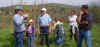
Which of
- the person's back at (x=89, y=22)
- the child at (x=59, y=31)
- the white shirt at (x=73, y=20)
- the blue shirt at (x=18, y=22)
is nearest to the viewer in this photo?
the person's back at (x=89, y=22)

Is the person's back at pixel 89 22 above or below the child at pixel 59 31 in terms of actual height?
above

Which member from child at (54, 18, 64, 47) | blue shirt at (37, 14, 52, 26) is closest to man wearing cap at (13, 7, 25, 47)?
blue shirt at (37, 14, 52, 26)

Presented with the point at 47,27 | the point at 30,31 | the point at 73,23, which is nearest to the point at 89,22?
the point at 47,27

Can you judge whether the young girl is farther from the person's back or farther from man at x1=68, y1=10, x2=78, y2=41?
man at x1=68, y1=10, x2=78, y2=41

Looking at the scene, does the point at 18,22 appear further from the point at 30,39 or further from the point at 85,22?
the point at 85,22

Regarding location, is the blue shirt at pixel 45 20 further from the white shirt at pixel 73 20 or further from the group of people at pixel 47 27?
the white shirt at pixel 73 20

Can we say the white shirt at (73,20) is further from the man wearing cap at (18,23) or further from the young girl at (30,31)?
the man wearing cap at (18,23)

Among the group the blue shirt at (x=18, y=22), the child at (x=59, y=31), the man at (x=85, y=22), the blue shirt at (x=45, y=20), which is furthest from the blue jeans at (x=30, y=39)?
the man at (x=85, y=22)

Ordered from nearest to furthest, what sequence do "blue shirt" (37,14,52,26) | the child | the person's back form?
1. the person's back
2. "blue shirt" (37,14,52,26)
3. the child

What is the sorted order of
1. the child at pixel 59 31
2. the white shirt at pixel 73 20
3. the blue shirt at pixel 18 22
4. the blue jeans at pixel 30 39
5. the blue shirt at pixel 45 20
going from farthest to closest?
the white shirt at pixel 73 20 → the child at pixel 59 31 → the blue jeans at pixel 30 39 → the blue shirt at pixel 45 20 → the blue shirt at pixel 18 22

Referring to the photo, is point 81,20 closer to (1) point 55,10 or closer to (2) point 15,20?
(2) point 15,20

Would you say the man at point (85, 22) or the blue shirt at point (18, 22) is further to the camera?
the blue shirt at point (18, 22)

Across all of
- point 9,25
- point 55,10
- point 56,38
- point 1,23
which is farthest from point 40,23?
point 1,23

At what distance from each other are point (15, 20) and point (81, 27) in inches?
73.9
